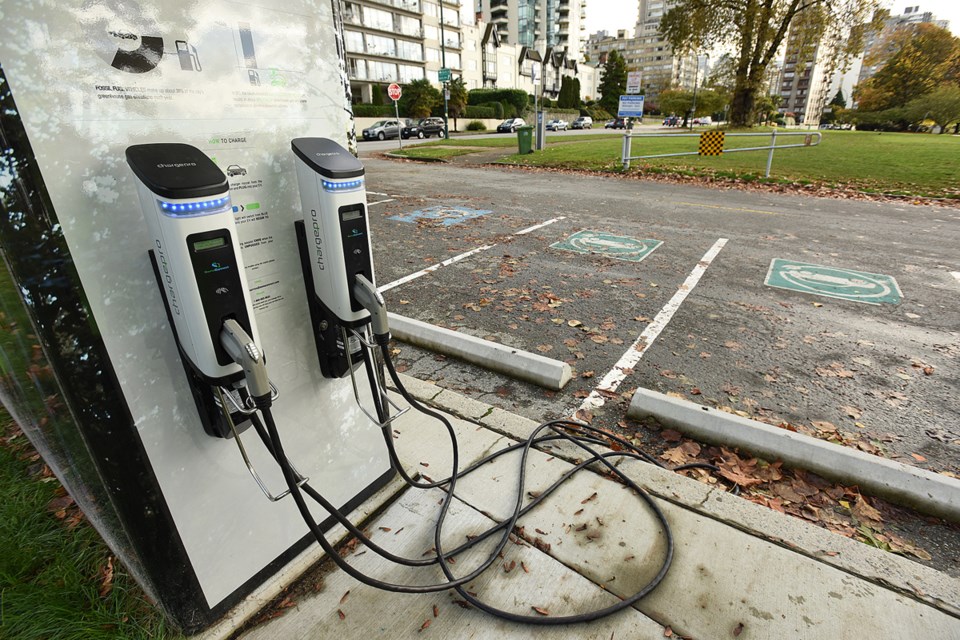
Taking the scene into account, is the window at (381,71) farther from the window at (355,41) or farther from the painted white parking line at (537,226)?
the painted white parking line at (537,226)

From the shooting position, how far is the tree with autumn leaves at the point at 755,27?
21.8m

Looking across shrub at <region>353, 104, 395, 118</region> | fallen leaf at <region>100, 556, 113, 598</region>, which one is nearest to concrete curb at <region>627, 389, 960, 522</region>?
fallen leaf at <region>100, 556, 113, 598</region>

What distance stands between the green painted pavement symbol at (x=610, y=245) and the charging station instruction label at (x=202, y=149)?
5.12 m

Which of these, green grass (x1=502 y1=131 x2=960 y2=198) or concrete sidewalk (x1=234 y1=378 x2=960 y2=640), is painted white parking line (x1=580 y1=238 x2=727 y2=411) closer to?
concrete sidewalk (x1=234 y1=378 x2=960 y2=640)

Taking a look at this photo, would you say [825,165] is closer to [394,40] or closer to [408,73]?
[394,40]

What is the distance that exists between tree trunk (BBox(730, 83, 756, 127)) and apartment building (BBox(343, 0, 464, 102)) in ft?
A: 89.9

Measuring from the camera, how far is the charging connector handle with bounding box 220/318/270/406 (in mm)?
1404

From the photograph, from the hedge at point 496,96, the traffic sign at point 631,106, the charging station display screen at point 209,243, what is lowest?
the charging station display screen at point 209,243

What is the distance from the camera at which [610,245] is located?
6941 millimetres

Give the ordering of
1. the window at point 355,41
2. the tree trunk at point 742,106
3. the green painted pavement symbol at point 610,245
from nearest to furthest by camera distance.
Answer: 1. the green painted pavement symbol at point 610,245
2. the tree trunk at point 742,106
3. the window at point 355,41

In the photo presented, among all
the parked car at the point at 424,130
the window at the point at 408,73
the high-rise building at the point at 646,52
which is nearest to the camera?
the parked car at the point at 424,130

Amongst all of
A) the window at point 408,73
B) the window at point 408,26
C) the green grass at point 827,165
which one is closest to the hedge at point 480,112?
the window at point 408,73

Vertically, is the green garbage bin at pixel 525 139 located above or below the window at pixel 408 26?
below

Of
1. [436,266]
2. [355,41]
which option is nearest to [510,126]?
Answer: [355,41]
